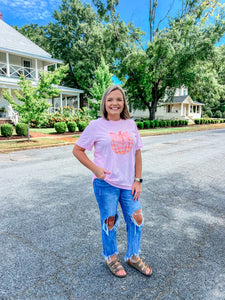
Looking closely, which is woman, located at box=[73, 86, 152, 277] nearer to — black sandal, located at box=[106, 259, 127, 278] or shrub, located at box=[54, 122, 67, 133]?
black sandal, located at box=[106, 259, 127, 278]

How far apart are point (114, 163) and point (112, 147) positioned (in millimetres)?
149

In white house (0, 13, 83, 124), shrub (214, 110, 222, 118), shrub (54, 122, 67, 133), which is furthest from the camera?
shrub (214, 110, 222, 118)

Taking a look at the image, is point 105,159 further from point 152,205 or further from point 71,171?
point 71,171

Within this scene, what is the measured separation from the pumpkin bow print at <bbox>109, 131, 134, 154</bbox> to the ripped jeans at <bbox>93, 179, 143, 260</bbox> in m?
0.33

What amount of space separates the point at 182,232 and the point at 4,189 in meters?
3.75

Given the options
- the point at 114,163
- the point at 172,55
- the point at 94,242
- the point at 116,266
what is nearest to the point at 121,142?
the point at 114,163

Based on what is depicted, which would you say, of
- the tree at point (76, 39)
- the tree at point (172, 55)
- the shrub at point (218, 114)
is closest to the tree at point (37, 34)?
the tree at point (76, 39)

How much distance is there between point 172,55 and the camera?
893 inches

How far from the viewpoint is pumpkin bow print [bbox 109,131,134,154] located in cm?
198

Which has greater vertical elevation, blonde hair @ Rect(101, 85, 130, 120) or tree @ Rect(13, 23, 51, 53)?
tree @ Rect(13, 23, 51, 53)

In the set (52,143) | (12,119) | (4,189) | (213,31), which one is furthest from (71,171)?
(213,31)

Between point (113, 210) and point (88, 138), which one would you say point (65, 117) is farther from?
point (113, 210)

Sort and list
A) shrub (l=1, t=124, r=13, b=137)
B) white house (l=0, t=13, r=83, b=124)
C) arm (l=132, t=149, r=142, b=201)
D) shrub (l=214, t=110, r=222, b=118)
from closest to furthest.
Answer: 1. arm (l=132, t=149, r=142, b=201)
2. shrub (l=1, t=124, r=13, b=137)
3. white house (l=0, t=13, r=83, b=124)
4. shrub (l=214, t=110, r=222, b=118)

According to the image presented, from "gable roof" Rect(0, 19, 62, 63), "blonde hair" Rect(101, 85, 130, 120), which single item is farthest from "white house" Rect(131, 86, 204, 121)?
"blonde hair" Rect(101, 85, 130, 120)
